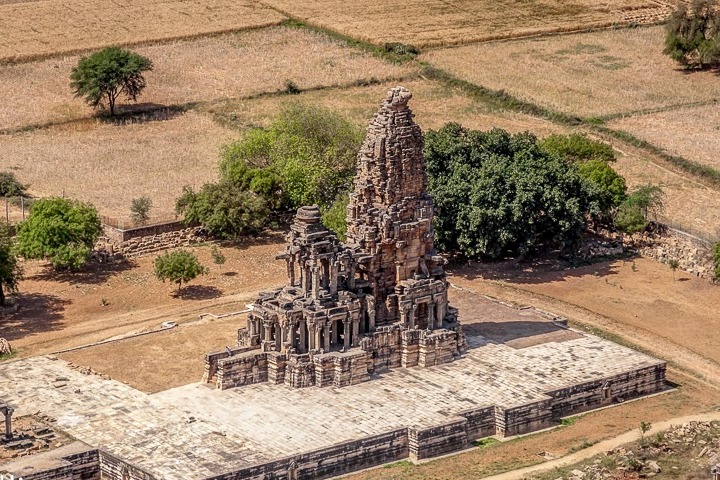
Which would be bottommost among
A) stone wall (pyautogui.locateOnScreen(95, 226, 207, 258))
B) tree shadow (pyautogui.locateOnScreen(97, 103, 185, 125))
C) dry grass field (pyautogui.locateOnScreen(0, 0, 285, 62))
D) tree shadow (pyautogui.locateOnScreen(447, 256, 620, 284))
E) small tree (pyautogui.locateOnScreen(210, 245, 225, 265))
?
tree shadow (pyautogui.locateOnScreen(447, 256, 620, 284))

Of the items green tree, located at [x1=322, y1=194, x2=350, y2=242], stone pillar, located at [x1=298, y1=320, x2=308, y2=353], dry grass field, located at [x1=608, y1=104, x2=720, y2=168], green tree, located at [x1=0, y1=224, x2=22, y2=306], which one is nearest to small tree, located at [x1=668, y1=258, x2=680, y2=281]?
green tree, located at [x1=322, y1=194, x2=350, y2=242]

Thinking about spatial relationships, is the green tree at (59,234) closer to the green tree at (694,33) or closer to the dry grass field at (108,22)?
the dry grass field at (108,22)

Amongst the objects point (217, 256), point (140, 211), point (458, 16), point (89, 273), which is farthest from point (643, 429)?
point (458, 16)

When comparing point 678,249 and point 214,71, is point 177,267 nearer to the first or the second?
point 678,249

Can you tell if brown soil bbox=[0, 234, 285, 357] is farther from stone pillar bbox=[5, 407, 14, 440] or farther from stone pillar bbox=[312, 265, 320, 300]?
stone pillar bbox=[312, 265, 320, 300]

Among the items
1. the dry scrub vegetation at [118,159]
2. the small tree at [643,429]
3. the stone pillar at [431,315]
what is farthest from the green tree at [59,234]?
the small tree at [643,429]

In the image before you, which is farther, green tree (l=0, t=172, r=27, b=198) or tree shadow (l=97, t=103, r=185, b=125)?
tree shadow (l=97, t=103, r=185, b=125)
